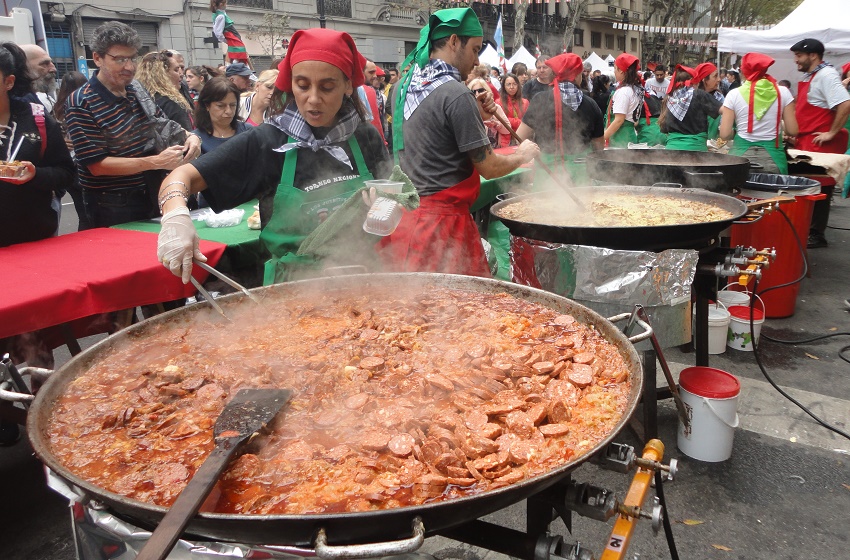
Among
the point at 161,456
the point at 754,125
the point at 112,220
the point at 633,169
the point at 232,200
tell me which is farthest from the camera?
the point at 754,125

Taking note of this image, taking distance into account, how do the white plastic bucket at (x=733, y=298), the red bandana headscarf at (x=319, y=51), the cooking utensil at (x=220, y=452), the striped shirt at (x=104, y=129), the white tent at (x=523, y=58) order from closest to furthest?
the cooking utensil at (x=220, y=452) → the red bandana headscarf at (x=319, y=51) → the striped shirt at (x=104, y=129) → the white plastic bucket at (x=733, y=298) → the white tent at (x=523, y=58)

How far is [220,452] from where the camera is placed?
1.20 metres

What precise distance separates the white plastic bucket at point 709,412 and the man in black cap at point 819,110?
223 inches

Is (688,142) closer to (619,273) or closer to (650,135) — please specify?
(650,135)

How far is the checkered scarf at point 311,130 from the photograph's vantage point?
269 cm

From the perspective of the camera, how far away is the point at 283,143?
8.93 feet

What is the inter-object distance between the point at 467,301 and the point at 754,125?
650 centimetres

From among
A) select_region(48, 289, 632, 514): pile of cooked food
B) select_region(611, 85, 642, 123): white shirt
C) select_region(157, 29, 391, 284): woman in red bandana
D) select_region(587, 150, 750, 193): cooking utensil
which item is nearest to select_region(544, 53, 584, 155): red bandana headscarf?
select_region(587, 150, 750, 193): cooking utensil

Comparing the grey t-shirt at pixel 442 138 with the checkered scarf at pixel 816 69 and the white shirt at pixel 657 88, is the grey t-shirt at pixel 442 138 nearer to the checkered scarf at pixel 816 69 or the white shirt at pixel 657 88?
the checkered scarf at pixel 816 69

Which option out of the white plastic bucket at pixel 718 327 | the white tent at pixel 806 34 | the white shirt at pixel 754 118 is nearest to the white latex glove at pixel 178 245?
the white plastic bucket at pixel 718 327

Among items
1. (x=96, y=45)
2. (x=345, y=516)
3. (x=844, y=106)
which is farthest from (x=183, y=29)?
(x=345, y=516)

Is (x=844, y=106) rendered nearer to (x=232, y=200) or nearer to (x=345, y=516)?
(x=232, y=200)

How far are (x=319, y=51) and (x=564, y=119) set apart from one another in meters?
4.56

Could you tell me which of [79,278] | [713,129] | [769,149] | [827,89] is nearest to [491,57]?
[713,129]
